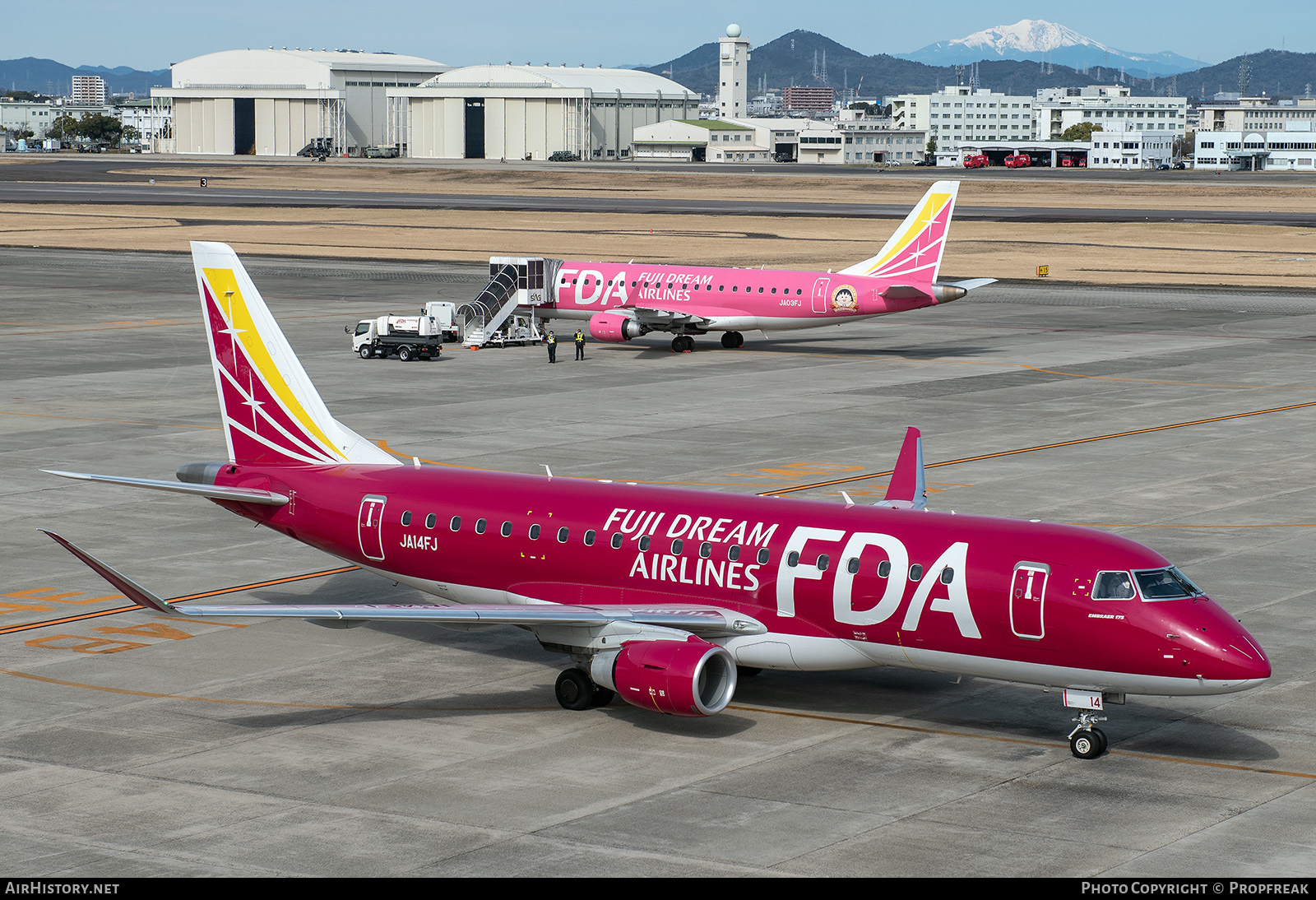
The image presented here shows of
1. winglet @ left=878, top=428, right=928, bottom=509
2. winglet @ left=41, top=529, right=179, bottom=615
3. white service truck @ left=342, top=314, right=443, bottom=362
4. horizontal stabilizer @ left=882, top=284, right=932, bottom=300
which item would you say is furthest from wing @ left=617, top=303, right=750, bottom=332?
winglet @ left=41, top=529, right=179, bottom=615

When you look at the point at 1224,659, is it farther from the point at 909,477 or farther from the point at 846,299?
the point at 846,299

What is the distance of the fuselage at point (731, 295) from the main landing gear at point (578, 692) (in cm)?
5497

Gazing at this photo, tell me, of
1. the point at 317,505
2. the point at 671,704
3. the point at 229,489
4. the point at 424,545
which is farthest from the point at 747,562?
the point at 229,489

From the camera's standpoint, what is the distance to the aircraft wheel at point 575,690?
28.2m

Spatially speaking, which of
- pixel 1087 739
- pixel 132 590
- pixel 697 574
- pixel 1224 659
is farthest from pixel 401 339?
pixel 1224 659

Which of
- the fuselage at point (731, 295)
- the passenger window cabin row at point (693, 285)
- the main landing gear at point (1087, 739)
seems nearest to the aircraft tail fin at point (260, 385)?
the main landing gear at point (1087, 739)

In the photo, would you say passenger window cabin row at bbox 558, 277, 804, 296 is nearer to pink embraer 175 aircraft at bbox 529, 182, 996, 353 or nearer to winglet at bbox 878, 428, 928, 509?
pink embraer 175 aircraft at bbox 529, 182, 996, 353

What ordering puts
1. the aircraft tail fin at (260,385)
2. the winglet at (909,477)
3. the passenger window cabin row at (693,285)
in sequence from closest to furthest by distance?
the winglet at (909,477), the aircraft tail fin at (260,385), the passenger window cabin row at (693,285)

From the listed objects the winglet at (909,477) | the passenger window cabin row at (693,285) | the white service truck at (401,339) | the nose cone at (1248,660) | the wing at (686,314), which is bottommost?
the nose cone at (1248,660)

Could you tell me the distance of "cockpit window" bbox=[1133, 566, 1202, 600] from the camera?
24656 millimetres

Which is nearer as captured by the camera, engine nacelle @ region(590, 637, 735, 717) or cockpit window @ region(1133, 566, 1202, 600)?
cockpit window @ region(1133, 566, 1202, 600)

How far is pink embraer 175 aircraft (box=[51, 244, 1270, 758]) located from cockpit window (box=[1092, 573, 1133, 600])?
0.03 metres

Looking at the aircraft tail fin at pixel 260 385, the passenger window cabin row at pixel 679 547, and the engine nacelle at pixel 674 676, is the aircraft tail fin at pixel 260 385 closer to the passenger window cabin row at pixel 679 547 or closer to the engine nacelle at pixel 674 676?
the passenger window cabin row at pixel 679 547
